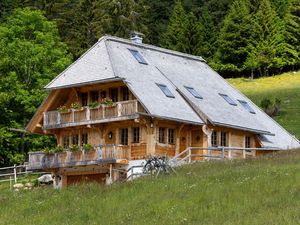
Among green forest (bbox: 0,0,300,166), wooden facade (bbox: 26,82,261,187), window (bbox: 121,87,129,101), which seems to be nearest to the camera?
wooden facade (bbox: 26,82,261,187)

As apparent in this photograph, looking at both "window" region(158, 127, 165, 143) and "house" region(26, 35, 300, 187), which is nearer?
"house" region(26, 35, 300, 187)

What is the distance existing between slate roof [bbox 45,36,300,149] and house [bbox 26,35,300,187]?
7 cm

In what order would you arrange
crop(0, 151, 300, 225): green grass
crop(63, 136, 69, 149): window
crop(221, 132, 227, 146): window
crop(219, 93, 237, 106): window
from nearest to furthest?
crop(0, 151, 300, 225): green grass → crop(221, 132, 227, 146): window → crop(63, 136, 69, 149): window → crop(219, 93, 237, 106): window

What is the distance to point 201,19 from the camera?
10125cm

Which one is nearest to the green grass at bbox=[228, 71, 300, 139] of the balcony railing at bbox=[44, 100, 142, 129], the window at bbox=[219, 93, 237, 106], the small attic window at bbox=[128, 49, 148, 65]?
the window at bbox=[219, 93, 237, 106]

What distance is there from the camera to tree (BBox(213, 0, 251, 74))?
3681 inches

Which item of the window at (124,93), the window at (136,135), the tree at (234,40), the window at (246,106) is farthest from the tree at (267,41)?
the window at (136,135)

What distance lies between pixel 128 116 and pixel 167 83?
550cm

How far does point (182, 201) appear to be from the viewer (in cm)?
2616

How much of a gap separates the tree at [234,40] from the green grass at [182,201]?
60.1 meters

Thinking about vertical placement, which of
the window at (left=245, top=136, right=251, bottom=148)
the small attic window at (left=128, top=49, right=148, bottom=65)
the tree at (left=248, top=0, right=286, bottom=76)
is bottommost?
the window at (left=245, top=136, right=251, bottom=148)

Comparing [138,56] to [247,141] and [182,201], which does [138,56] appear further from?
[182,201]

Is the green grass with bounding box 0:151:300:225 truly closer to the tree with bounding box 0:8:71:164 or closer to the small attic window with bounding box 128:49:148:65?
the small attic window with bounding box 128:49:148:65

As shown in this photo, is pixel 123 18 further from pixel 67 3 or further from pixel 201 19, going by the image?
pixel 201 19
